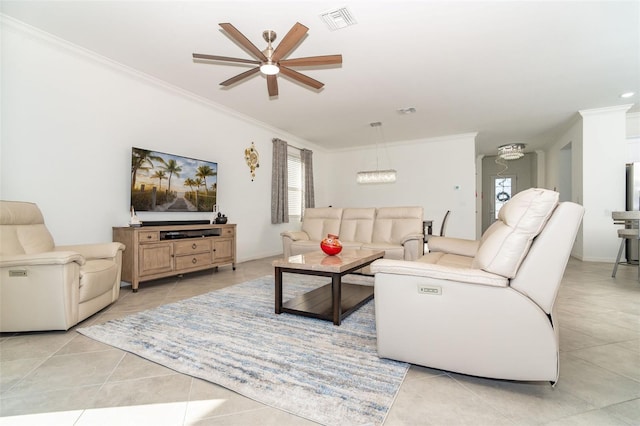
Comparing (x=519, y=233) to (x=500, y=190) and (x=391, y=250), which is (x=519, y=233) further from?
(x=500, y=190)

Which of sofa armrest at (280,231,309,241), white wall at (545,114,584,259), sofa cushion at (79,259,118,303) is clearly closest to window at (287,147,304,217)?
sofa armrest at (280,231,309,241)

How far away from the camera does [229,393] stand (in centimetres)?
145

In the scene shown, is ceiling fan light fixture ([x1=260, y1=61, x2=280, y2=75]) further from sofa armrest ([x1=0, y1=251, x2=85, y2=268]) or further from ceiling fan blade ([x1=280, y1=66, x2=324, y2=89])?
sofa armrest ([x1=0, y1=251, x2=85, y2=268])

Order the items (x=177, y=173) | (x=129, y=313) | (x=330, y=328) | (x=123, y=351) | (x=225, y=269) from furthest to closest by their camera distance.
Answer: (x=225, y=269)
(x=177, y=173)
(x=129, y=313)
(x=330, y=328)
(x=123, y=351)

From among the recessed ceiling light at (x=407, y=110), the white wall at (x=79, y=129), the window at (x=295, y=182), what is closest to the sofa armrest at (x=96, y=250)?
the white wall at (x=79, y=129)

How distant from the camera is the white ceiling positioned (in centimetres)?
262

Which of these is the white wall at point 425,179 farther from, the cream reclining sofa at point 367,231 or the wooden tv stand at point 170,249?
the wooden tv stand at point 170,249

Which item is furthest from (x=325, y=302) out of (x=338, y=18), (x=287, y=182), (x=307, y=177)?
(x=307, y=177)

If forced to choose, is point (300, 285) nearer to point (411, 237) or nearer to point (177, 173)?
point (411, 237)

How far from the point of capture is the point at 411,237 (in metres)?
3.92

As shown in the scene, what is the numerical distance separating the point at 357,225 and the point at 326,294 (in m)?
1.94

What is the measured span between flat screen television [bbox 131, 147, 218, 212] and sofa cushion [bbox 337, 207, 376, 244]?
2197 mm

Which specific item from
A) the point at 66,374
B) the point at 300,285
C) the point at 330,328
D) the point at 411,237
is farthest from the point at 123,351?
the point at 411,237

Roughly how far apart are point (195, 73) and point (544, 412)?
457 centimetres
